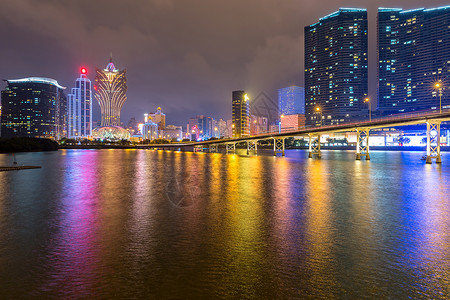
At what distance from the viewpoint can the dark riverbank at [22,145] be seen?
114 metres

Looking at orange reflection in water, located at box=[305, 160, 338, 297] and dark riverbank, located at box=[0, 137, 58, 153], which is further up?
dark riverbank, located at box=[0, 137, 58, 153]

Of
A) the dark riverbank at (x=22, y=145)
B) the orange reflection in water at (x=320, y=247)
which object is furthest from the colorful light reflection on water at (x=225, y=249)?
the dark riverbank at (x=22, y=145)

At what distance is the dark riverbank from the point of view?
114m

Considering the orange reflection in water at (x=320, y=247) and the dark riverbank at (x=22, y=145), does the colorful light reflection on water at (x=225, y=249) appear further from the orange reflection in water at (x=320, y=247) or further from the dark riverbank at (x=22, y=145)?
the dark riverbank at (x=22, y=145)

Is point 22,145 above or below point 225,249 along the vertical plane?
above

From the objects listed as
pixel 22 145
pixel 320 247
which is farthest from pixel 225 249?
pixel 22 145

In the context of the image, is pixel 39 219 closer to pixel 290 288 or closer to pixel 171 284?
pixel 171 284

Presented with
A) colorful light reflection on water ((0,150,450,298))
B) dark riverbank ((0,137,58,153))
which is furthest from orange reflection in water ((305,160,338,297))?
dark riverbank ((0,137,58,153))

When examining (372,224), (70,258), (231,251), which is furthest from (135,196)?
(372,224)

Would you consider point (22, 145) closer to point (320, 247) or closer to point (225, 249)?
point (225, 249)

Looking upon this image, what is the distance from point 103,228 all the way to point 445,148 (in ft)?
662

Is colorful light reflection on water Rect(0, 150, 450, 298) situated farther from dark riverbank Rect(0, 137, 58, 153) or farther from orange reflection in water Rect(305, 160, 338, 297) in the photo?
dark riverbank Rect(0, 137, 58, 153)

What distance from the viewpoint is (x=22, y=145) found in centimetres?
12344

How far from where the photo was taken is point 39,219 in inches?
564
